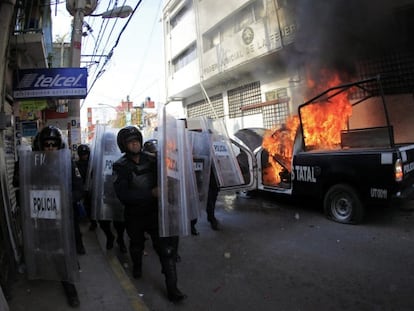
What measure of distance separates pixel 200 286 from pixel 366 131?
420 centimetres

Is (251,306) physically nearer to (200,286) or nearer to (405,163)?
(200,286)

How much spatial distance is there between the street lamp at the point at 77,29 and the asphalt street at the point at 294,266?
545 centimetres

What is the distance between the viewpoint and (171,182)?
3443mm

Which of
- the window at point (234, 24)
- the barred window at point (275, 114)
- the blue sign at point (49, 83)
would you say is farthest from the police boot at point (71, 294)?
the window at point (234, 24)

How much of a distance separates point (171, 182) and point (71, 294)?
4.64 feet

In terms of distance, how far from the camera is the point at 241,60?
14477 mm

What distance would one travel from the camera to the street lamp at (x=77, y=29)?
9711 mm

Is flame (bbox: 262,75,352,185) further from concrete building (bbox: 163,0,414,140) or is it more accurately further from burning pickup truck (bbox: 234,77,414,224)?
concrete building (bbox: 163,0,414,140)

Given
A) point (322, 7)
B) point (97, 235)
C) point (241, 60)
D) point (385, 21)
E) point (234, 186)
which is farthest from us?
point (241, 60)

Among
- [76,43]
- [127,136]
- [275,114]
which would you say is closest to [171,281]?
[127,136]

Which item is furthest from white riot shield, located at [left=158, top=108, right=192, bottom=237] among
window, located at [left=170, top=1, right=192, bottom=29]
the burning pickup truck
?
window, located at [left=170, top=1, right=192, bottom=29]

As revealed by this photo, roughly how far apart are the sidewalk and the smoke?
8.61m

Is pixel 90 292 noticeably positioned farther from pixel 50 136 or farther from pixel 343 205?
pixel 343 205

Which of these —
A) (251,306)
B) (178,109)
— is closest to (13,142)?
(251,306)
